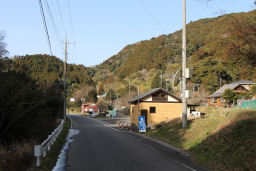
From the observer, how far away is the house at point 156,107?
117 ft

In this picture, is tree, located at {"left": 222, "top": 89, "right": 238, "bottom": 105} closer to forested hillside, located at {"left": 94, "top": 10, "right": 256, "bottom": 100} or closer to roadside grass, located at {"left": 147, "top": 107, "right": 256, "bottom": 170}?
forested hillside, located at {"left": 94, "top": 10, "right": 256, "bottom": 100}

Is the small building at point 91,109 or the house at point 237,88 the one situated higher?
the house at point 237,88

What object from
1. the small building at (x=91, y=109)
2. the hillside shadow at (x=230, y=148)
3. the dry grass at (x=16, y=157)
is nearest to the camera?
the dry grass at (x=16, y=157)

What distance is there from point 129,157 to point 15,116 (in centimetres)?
546

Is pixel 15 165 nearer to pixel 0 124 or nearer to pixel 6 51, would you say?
pixel 0 124

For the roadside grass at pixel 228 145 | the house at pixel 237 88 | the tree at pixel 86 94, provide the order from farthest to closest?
the tree at pixel 86 94 → the house at pixel 237 88 → the roadside grass at pixel 228 145

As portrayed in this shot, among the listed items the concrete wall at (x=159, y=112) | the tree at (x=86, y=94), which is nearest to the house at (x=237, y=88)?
the concrete wall at (x=159, y=112)

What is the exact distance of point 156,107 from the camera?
36.5m

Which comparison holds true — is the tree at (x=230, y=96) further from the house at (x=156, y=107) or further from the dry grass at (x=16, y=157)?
the dry grass at (x=16, y=157)

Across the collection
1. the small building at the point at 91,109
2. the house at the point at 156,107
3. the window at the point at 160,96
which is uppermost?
the window at the point at 160,96

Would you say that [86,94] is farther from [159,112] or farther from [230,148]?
[230,148]

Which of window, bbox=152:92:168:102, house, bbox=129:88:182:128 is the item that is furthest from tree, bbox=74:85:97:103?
window, bbox=152:92:168:102

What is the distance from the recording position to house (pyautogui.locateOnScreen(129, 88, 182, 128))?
3575 centimetres

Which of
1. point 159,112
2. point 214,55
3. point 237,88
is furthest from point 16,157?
point 237,88
